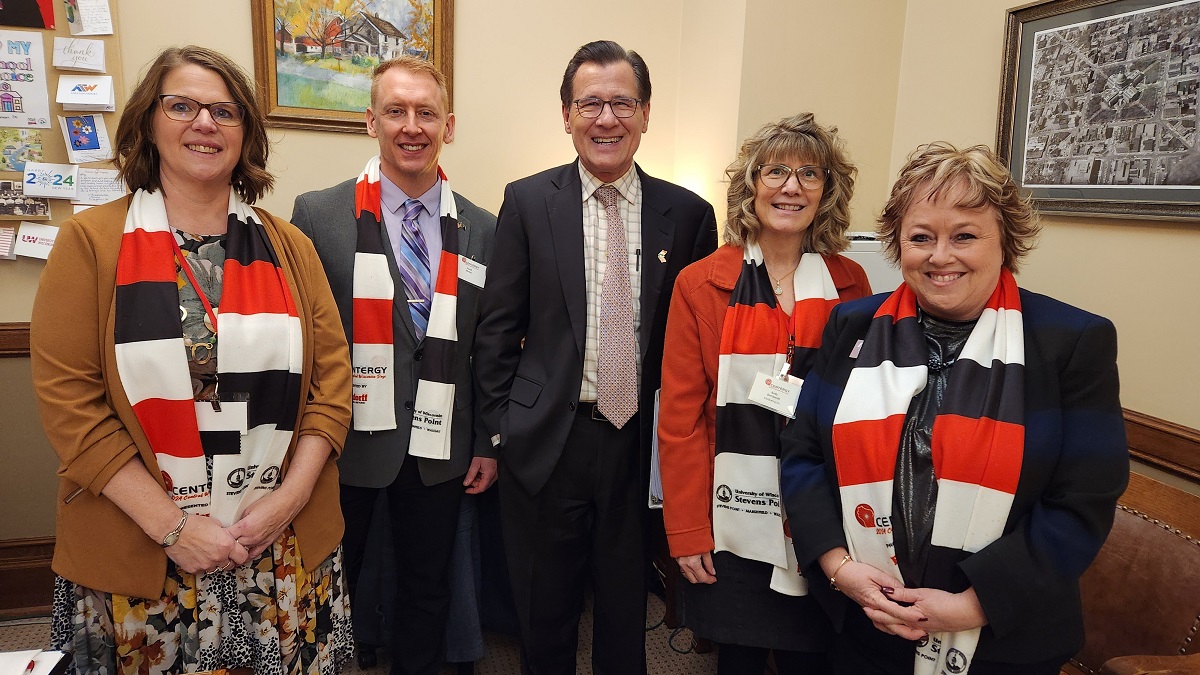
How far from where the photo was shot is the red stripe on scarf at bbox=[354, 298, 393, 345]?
193cm

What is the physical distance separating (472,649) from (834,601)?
1450mm

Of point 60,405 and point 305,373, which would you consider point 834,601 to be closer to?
point 305,373

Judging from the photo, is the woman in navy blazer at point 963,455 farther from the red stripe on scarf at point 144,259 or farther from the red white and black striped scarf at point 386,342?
the red stripe on scarf at point 144,259

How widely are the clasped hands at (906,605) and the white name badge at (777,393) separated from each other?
36cm

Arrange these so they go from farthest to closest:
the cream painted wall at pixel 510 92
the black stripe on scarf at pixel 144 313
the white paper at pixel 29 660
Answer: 1. the cream painted wall at pixel 510 92
2. the black stripe on scarf at pixel 144 313
3. the white paper at pixel 29 660

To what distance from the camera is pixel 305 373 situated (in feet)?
5.41

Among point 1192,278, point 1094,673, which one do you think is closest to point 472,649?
point 1094,673

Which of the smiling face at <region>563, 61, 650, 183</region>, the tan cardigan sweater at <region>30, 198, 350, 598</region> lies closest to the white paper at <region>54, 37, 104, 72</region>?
the tan cardigan sweater at <region>30, 198, 350, 598</region>

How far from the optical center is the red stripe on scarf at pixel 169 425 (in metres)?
1.44

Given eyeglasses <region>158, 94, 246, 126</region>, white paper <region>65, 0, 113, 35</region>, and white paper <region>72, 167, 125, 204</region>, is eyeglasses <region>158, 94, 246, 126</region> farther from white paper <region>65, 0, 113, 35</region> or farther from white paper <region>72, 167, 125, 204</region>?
white paper <region>65, 0, 113, 35</region>

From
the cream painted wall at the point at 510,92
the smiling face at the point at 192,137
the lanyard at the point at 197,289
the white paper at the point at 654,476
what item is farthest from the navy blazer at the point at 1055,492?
the cream painted wall at the point at 510,92

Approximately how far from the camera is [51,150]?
257 centimetres

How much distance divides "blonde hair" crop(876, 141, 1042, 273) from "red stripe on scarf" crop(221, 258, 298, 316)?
1.36 meters

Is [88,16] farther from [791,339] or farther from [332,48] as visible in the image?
[791,339]
